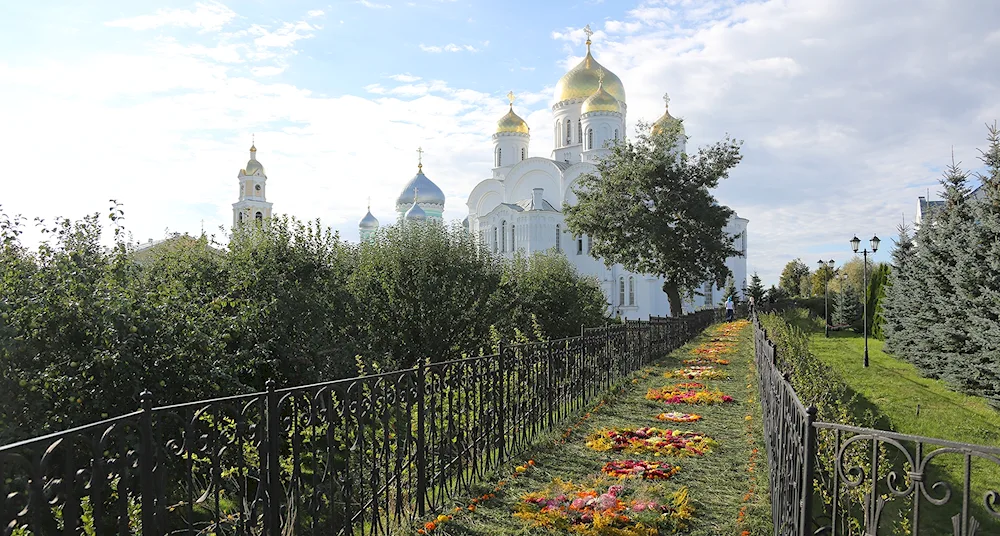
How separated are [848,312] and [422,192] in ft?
97.8

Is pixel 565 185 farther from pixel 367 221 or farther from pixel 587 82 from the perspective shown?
pixel 367 221

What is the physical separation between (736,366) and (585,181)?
14947 millimetres

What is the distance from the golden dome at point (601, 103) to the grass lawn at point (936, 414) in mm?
26288

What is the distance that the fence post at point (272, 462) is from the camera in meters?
3.38

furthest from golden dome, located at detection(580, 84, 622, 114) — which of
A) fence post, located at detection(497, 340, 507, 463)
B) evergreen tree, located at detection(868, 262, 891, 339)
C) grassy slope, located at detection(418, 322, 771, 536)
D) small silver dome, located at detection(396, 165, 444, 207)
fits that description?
fence post, located at detection(497, 340, 507, 463)

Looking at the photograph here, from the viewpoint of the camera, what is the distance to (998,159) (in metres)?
11.2

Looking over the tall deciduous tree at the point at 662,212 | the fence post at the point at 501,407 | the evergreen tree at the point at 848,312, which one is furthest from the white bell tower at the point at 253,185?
the fence post at the point at 501,407

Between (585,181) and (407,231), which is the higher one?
(585,181)

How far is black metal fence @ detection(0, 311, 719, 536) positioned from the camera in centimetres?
247

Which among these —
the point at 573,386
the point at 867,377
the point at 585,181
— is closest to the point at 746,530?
the point at 573,386

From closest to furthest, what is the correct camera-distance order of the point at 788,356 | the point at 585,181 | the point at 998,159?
the point at 788,356 < the point at 998,159 < the point at 585,181

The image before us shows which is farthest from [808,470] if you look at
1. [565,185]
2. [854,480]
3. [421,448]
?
[565,185]

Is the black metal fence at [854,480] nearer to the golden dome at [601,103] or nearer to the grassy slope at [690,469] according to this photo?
the grassy slope at [690,469]

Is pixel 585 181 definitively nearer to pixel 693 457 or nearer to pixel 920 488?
pixel 693 457
